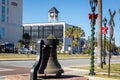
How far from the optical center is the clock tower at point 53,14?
511ft

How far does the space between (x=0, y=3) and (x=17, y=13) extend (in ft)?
48.9

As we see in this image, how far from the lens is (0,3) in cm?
12131

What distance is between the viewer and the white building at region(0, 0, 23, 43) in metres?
124

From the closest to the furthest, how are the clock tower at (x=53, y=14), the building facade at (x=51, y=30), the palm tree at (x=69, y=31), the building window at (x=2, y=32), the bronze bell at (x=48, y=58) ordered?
the bronze bell at (x=48, y=58)
the building window at (x=2, y=32)
the palm tree at (x=69, y=31)
the building facade at (x=51, y=30)
the clock tower at (x=53, y=14)

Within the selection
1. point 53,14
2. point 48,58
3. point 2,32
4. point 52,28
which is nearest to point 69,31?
point 52,28

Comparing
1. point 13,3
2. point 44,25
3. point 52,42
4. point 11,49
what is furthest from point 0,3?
point 52,42

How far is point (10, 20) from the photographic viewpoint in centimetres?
13000

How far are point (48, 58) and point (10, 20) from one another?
121 m

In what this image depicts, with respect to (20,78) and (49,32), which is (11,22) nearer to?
(49,32)

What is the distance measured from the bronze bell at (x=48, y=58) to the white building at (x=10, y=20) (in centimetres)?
11332

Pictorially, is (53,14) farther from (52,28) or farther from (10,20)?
(10,20)

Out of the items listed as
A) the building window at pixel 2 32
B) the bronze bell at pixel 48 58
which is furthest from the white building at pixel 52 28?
the bronze bell at pixel 48 58

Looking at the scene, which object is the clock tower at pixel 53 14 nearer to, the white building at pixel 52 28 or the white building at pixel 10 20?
the white building at pixel 52 28

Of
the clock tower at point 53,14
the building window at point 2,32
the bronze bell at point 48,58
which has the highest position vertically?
the clock tower at point 53,14
